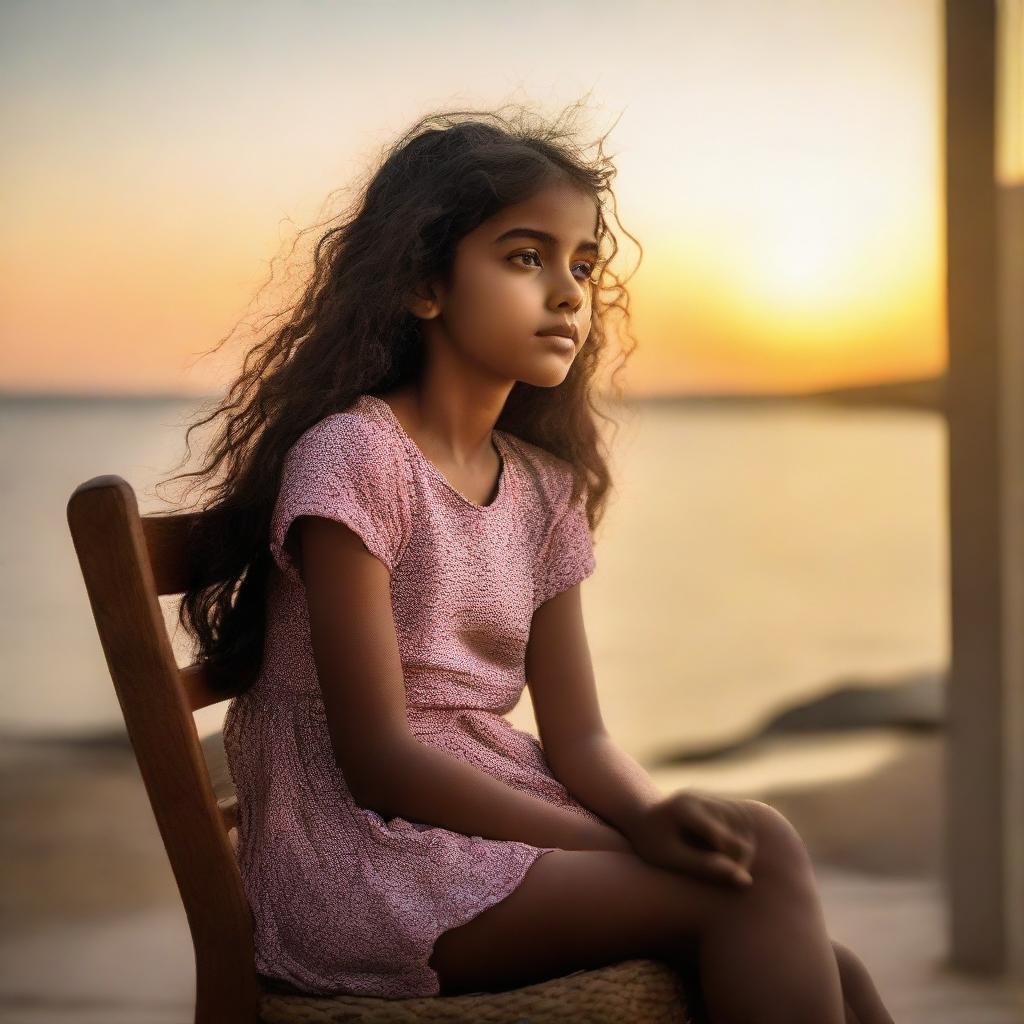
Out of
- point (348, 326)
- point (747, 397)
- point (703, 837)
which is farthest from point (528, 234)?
point (747, 397)

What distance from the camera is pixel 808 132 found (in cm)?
296

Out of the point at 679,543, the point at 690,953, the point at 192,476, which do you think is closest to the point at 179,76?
the point at 679,543

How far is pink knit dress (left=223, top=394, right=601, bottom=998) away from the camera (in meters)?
0.94

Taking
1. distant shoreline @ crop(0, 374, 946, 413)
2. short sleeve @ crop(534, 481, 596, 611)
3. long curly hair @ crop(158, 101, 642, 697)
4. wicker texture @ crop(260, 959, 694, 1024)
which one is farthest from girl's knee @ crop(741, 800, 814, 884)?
distant shoreline @ crop(0, 374, 946, 413)

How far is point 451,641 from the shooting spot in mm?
1095

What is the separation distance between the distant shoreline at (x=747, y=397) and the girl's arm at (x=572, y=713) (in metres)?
1.55

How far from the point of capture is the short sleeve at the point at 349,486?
995 millimetres

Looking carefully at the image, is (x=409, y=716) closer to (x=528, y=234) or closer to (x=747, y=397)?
(x=528, y=234)

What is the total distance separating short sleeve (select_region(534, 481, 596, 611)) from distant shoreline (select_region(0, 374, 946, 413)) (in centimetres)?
149

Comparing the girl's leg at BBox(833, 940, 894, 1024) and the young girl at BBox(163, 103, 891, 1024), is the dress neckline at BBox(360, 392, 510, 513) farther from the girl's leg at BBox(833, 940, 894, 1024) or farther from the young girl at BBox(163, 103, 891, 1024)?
the girl's leg at BBox(833, 940, 894, 1024)

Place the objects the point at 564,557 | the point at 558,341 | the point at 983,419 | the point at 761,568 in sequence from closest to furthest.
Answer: the point at 558,341
the point at 564,557
the point at 983,419
the point at 761,568

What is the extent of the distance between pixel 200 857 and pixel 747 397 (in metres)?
2.51

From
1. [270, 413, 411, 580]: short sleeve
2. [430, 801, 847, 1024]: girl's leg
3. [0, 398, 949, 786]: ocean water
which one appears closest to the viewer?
[430, 801, 847, 1024]: girl's leg

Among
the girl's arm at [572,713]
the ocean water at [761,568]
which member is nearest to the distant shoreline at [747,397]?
the ocean water at [761,568]
